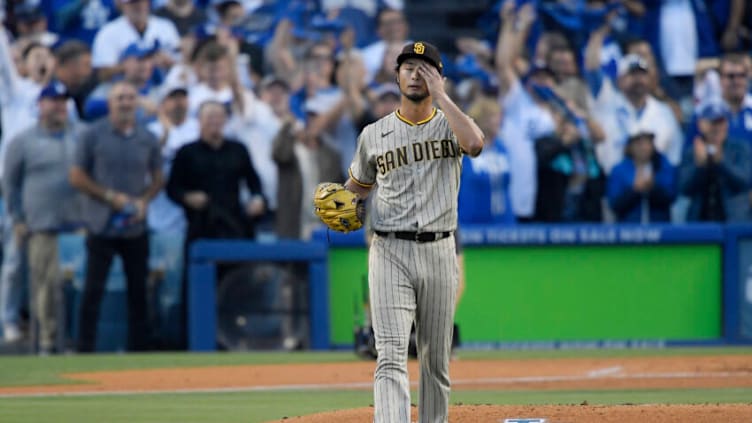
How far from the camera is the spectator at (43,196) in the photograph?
1311 centimetres

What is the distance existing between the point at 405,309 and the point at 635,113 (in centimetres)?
912

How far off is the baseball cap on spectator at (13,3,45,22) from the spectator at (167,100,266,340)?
87.2 inches

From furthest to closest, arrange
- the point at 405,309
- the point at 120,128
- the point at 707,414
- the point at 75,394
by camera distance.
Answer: the point at 120,128
the point at 75,394
the point at 707,414
the point at 405,309

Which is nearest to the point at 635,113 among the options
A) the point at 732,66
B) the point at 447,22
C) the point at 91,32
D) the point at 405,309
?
the point at 732,66

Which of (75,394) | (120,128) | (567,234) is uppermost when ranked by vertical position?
(120,128)

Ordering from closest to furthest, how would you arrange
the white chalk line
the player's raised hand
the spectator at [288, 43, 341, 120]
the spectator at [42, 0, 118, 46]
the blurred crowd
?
the player's raised hand, the white chalk line, the blurred crowd, the spectator at [288, 43, 341, 120], the spectator at [42, 0, 118, 46]

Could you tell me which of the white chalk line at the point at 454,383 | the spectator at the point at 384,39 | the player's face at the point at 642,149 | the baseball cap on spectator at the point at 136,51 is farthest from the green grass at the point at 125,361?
the player's face at the point at 642,149

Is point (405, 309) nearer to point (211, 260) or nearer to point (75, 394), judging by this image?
point (75, 394)

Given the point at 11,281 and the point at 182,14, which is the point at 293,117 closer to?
the point at 182,14

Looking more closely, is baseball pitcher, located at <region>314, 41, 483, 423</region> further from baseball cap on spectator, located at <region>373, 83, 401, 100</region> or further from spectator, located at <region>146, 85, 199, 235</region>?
spectator, located at <region>146, 85, 199, 235</region>

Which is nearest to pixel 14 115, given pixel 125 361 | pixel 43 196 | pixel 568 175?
pixel 43 196

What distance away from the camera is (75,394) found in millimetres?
9516

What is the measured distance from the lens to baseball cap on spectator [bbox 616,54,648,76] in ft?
47.2

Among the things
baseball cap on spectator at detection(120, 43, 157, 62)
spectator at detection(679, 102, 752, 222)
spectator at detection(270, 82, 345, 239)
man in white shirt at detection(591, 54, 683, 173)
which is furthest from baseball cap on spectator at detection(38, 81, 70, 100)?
spectator at detection(679, 102, 752, 222)
